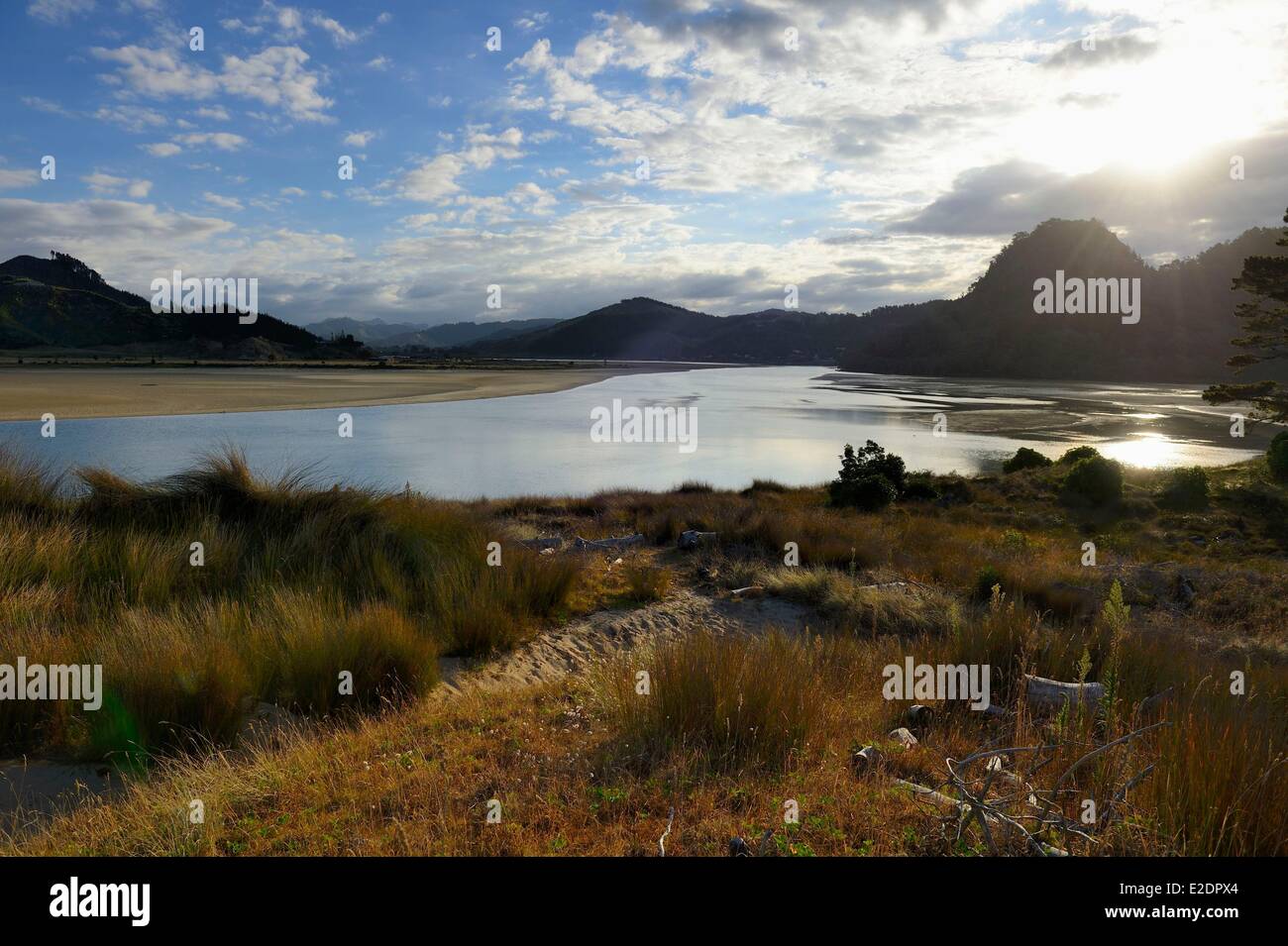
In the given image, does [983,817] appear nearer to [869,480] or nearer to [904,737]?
[904,737]

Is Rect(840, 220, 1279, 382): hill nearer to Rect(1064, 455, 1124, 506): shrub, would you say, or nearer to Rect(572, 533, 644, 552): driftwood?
Rect(1064, 455, 1124, 506): shrub

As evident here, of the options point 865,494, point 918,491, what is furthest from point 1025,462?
point 865,494

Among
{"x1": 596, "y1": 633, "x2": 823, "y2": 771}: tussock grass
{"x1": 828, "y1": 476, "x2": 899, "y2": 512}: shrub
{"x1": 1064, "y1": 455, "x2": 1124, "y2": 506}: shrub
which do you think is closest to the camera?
{"x1": 596, "y1": 633, "x2": 823, "y2": 771}: tussock grass

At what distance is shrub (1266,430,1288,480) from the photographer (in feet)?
79.0

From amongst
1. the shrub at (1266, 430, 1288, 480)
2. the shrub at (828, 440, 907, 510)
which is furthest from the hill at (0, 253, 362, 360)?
the shrub at (1266, 430, 1288, 480)

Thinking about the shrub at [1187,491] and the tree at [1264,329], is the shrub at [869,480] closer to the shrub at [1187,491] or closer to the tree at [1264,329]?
the shrub at [1187,491]

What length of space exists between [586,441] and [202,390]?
1251 inches

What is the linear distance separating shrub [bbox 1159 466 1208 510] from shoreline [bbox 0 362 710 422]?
44908 millimetres

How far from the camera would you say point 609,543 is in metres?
13.2

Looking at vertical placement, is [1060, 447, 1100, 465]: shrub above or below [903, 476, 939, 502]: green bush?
above

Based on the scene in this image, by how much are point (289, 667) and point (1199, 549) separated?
21.5m

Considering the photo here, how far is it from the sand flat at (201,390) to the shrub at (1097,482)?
Result: 42222 mm
